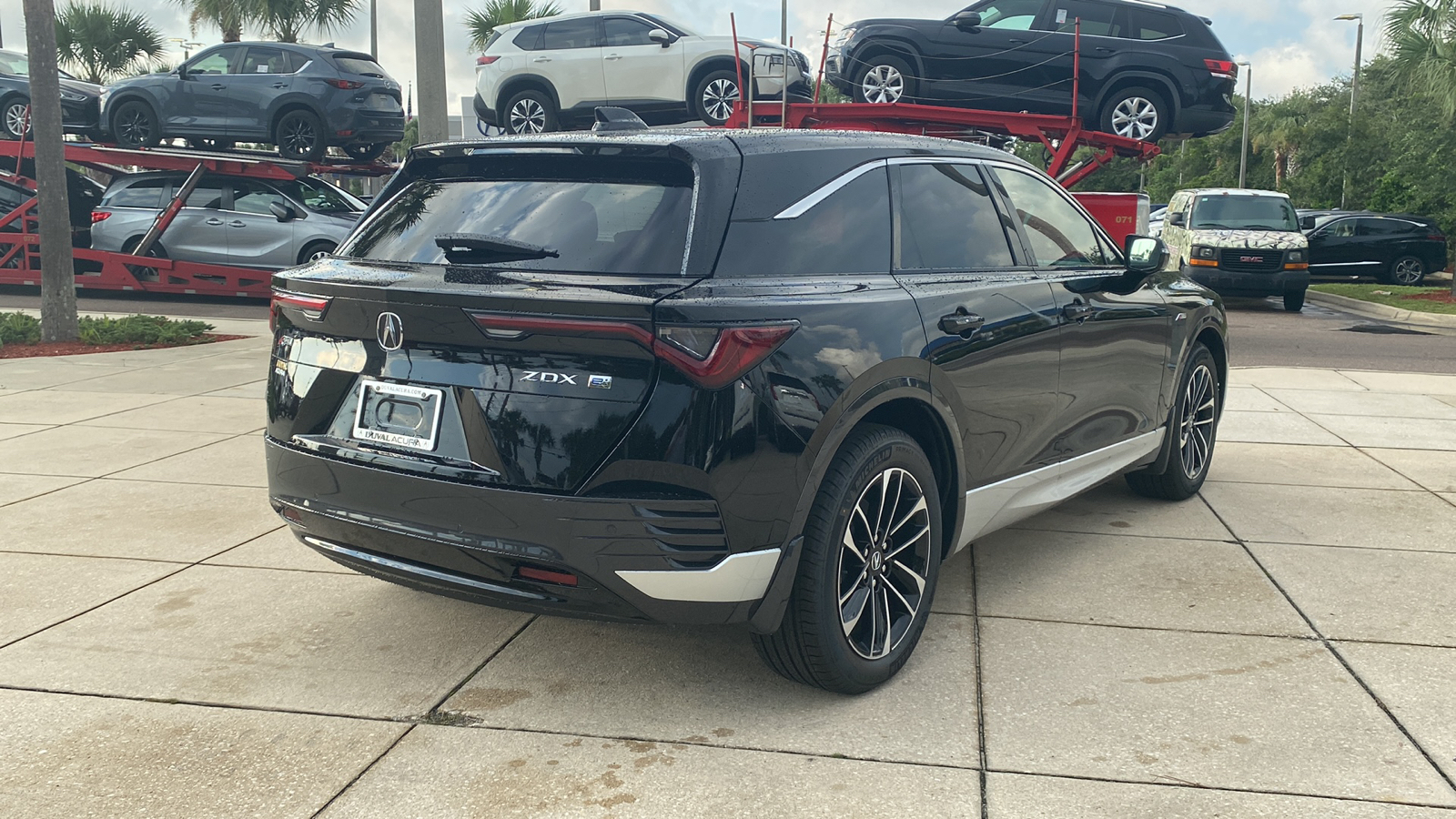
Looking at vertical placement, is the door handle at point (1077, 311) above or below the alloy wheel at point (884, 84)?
below

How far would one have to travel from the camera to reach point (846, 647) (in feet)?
11.7

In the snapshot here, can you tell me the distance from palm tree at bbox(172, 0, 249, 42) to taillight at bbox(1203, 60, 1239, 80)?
25319mm

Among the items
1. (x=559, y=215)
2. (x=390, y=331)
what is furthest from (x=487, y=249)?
(x=390, y=331)

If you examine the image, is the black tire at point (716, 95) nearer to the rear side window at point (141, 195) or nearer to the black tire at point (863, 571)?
the rear side window at point (141, 195)

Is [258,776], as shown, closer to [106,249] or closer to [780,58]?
[780,58]

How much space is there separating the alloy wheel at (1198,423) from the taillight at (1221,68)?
8852 millimetres

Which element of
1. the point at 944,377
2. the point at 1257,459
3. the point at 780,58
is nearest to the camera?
the point at 944,377

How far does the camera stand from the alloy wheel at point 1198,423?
19.8 feet

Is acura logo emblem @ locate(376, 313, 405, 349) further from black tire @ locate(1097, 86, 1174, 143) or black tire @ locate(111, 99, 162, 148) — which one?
black tire @ locate(111, 99, 162, 148)

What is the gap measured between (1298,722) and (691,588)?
1796mm

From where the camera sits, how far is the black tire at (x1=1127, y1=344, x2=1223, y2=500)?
19.4 ft

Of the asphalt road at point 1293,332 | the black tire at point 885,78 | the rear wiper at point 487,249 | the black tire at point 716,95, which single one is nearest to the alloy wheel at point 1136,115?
the black tire at point 885,78

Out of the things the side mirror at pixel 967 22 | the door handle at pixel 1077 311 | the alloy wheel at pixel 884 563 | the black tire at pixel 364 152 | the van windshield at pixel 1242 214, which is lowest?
the alloy wheel at pixel 884 563

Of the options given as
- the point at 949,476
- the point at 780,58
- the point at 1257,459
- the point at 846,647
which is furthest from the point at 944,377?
the point at 780,58
